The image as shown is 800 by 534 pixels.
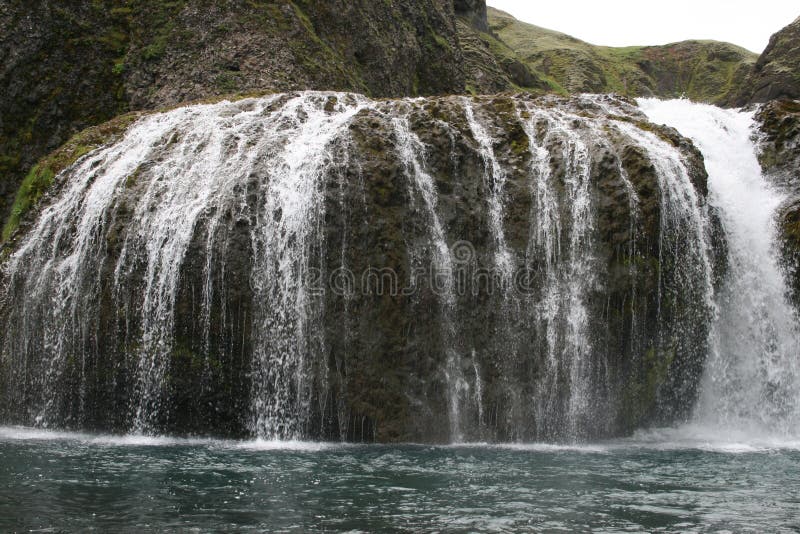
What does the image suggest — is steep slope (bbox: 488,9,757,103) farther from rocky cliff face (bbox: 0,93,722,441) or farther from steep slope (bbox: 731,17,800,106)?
rocky cliff face (bbox: 0,93,722,441)

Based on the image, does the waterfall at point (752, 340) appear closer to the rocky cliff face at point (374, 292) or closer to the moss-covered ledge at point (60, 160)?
the rocky cliff face at point (374, 292)

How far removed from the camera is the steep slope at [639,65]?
2073 inches

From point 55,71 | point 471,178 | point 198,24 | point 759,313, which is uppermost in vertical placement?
point 198,24

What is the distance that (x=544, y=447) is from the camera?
43.3 feet

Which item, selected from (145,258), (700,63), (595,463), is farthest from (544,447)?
(700,63)

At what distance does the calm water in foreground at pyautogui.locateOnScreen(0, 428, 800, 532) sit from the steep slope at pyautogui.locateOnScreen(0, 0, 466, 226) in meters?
12.6

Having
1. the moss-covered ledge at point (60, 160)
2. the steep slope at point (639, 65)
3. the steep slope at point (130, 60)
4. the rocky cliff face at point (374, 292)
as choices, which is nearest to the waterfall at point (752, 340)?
the rocky cliff face at point (374, 292)

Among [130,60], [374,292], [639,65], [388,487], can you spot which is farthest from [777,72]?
[388,487]

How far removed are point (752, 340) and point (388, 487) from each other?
10069mm

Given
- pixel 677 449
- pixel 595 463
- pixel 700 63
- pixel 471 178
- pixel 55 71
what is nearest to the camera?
pixel 595 463

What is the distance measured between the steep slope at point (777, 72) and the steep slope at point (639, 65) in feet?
40.9

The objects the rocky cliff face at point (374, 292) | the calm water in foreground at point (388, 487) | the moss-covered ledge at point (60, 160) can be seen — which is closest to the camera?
the calm water in foreground at point (388, 487)

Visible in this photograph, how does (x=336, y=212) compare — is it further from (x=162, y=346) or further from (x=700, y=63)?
(x=700, y=63)

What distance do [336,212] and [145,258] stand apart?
3.90m
